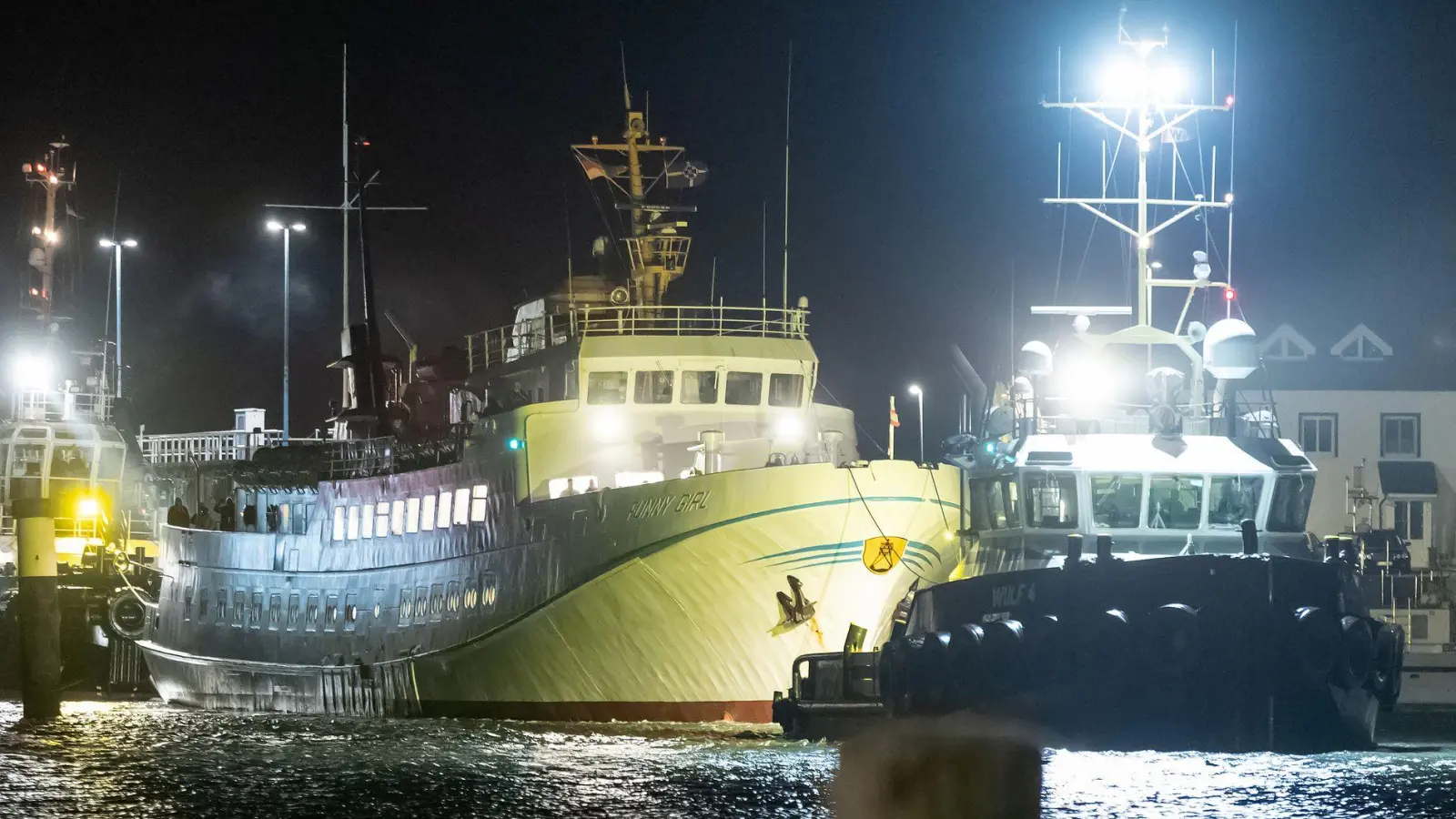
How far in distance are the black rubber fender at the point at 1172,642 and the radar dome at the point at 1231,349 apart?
4.87 m

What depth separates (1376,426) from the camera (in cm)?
6456

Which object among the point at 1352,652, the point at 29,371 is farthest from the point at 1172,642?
the point at 29,371

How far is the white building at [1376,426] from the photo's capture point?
62.9m

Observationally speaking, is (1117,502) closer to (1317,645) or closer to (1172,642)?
(1172,642)

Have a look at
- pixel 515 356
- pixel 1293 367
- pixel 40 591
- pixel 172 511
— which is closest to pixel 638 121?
pixel 515 356

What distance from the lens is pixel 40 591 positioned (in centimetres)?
3788

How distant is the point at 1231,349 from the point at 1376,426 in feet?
135

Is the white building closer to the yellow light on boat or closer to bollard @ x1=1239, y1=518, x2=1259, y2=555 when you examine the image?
the yellow light on boat

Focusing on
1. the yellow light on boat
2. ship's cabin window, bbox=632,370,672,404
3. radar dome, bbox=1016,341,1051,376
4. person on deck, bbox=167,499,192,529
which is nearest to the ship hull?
ship's cabin window, bbox=632,370,672,404

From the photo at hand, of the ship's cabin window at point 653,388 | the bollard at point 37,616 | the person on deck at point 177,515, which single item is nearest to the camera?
the ship's cabin window at point 653,388

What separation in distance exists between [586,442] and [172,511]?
59.5ft

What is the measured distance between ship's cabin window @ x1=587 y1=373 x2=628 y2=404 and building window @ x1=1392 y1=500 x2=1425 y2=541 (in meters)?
36.3

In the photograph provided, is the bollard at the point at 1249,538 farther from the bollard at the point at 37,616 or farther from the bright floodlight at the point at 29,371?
the bright floodlight at the point at 29,371

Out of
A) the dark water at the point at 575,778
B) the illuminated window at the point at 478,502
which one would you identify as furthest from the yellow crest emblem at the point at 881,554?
the illuminated window at the point at 478,502
